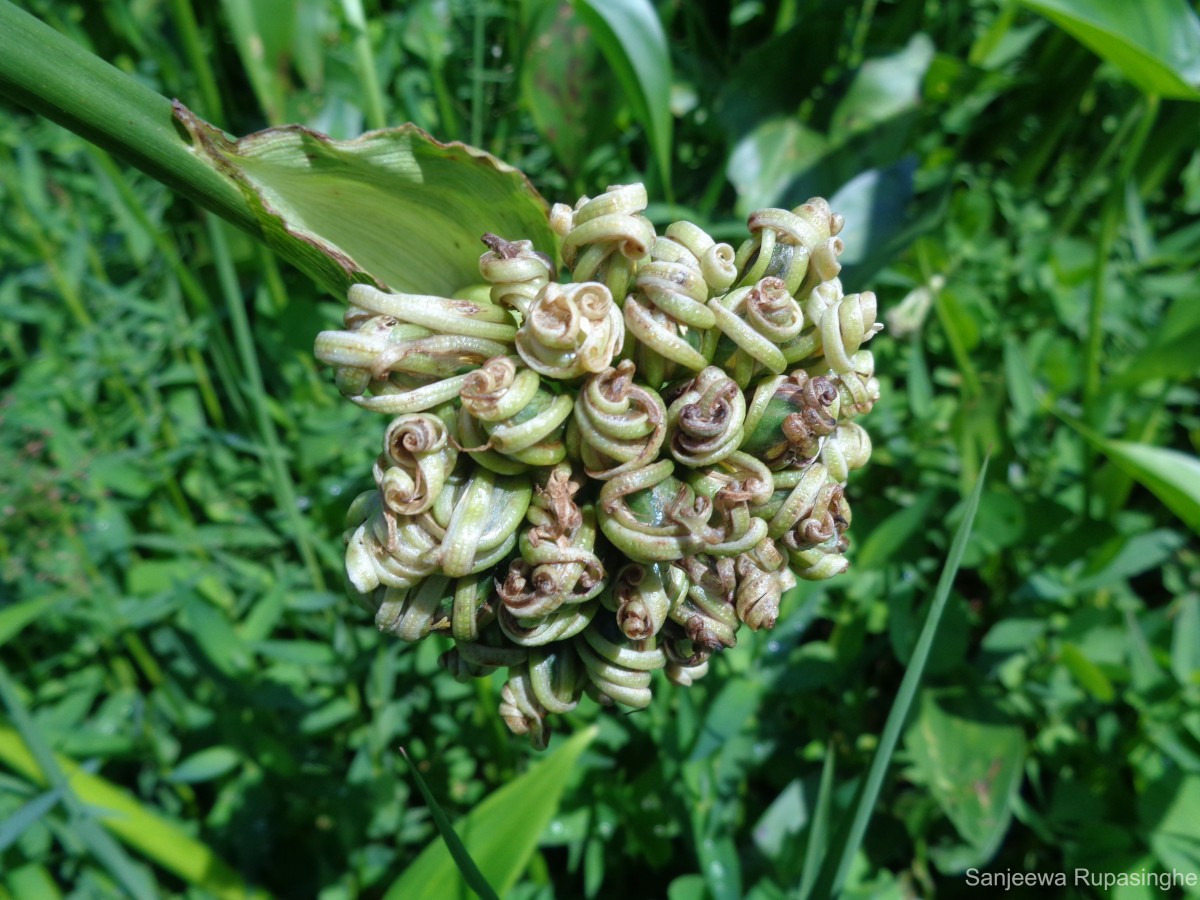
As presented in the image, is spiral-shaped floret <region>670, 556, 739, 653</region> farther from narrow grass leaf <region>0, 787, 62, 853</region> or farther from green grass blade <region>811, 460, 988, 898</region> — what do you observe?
narrow grass leaf <region>0, 787, 62, 853</region>

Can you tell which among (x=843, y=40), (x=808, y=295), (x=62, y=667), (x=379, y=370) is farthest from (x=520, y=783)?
(x=843, y=40)

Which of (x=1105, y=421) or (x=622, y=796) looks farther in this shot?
(x=1105, y=421)

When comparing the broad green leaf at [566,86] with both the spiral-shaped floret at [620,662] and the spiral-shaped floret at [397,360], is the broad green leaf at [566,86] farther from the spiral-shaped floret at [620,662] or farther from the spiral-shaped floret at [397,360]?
the spiral-shaped floret at [620,662]

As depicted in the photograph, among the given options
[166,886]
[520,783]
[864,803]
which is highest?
[864,803]

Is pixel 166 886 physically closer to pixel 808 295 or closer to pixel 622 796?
pixel 622 796

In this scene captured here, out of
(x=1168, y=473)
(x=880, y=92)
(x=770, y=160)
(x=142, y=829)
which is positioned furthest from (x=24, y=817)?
(x=880, y=92)

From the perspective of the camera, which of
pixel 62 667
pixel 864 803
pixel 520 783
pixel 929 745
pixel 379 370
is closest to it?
pixel 379 370

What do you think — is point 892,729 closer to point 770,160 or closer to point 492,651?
point 492,651
